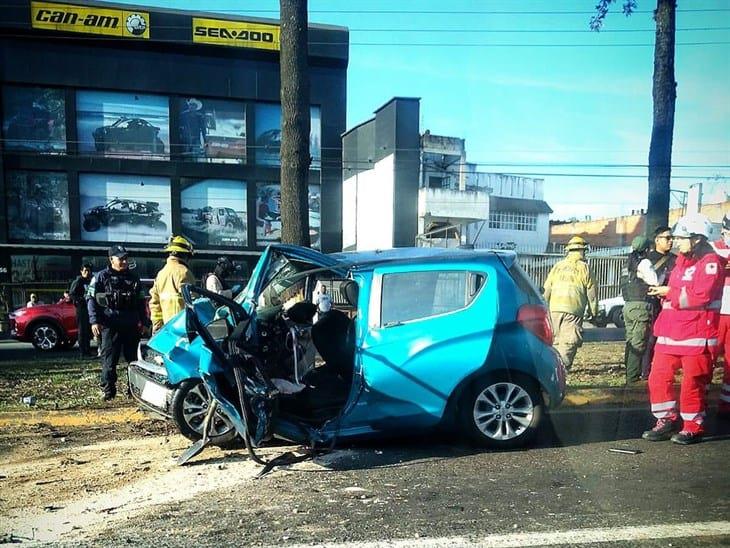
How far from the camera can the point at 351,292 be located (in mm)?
4953

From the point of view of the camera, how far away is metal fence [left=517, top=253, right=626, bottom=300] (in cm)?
1656

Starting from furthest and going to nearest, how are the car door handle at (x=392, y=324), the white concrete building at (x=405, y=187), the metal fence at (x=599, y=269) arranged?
the white concrete building at (x=405, y=187), the metal fence at (x=599, y=269), the car door handle at (x=392, y=324)

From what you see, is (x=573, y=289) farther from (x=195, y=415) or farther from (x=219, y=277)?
(x=195, y=415)

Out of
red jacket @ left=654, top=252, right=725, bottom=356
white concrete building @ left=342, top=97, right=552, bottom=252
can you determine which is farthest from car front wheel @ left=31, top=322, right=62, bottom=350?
white concrete building @ left=342, top=97, right=552, bottom=252

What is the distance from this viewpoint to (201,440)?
14.9 ft

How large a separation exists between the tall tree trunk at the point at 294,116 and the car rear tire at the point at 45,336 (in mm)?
7049

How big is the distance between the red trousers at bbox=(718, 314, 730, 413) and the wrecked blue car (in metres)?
1.99

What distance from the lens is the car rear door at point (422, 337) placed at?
4574 mm

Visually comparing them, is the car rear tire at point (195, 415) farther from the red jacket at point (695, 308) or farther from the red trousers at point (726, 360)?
the red trousers at point (726, 360)

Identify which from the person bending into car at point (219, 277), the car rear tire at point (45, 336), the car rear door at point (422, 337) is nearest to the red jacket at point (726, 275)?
the car rear door at point (422, 337)

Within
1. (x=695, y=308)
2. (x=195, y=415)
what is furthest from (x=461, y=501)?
(x=695, y=308)

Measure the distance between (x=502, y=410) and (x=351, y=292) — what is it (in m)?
1.62

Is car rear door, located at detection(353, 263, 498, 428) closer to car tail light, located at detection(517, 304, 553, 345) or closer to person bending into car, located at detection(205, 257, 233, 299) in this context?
car tail light, located at detection(517, 304, 553, 345)

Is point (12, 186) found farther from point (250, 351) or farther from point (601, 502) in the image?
point (601, 502)
